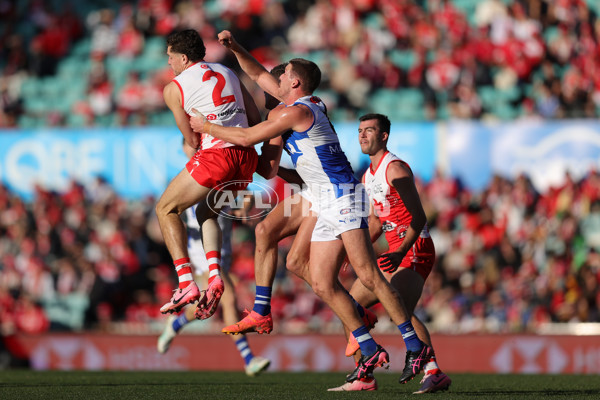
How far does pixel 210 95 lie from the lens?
914 cm

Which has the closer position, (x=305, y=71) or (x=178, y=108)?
(x=305, y=71)

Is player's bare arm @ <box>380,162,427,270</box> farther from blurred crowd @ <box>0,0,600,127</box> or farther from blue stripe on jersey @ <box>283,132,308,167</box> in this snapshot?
blurred crowd @ <box>0,0,600,127</box>

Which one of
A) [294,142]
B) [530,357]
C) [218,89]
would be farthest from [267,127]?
[530,357]

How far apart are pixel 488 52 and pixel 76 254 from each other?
907cm

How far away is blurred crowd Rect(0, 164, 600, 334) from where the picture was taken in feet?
51.5

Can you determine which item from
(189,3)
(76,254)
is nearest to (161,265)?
(76,254)

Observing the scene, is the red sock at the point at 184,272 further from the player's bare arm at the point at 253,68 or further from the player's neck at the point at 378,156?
the player's neck at the point at 378,156

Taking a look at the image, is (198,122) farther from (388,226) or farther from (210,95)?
(388,226)

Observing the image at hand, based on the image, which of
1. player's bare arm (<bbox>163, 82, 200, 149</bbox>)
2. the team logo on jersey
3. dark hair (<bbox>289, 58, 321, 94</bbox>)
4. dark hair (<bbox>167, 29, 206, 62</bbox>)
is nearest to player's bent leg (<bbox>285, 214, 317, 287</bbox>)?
the team logo on jersey

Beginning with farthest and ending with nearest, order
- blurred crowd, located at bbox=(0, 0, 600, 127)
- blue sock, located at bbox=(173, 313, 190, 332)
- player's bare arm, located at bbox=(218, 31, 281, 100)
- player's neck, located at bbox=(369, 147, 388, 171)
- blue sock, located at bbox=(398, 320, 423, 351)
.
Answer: blurred crowd, located at bbox=(0, 0, 600, 127) → blue sock, located at bbox=(173, 313, 190, 332) → player's neck, located at bbox=(369, 147, 388, 171) → player's bare arm, located at bbox=(218, 31, 281, 100) → blue sock, located at bbox=(398, 320, 423, 351)

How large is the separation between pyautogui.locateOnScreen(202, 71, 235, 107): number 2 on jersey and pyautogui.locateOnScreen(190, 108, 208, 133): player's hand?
0.82 feet

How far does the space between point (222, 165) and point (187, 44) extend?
4.16 feet

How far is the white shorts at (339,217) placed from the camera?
8766 millimetres

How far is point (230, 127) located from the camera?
8883 millimetres
